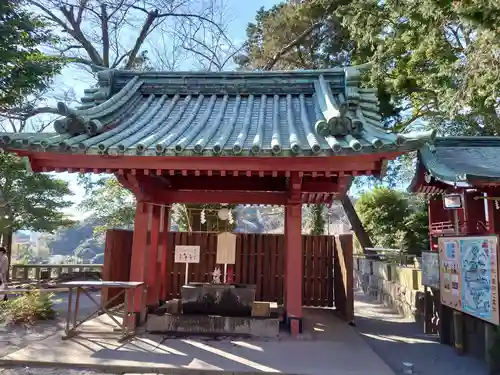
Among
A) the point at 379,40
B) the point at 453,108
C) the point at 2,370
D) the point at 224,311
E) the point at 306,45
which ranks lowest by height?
the point at 2,370

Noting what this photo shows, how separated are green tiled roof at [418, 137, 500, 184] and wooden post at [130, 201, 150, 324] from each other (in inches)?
223

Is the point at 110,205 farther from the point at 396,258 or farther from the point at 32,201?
the point at 396,258

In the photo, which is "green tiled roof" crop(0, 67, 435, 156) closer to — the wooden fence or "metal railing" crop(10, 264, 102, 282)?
the wooden fence

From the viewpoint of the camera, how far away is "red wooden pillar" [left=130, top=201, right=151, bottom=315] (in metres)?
7.11

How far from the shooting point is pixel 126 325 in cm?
654

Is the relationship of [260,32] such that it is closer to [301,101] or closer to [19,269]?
[301,101]

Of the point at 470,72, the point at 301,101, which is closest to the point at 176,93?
the point at 301,101

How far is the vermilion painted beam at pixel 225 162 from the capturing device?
5.84 meters

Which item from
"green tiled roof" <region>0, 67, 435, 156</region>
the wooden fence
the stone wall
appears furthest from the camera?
the wooden fence

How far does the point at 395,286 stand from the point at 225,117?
7.46m

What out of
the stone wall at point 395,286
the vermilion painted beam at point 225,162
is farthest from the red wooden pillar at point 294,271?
the stone wall at point 395,286

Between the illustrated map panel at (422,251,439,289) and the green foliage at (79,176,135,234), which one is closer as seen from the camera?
the illustrated map panel at (422,251,439,289)

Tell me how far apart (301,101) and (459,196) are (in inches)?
145

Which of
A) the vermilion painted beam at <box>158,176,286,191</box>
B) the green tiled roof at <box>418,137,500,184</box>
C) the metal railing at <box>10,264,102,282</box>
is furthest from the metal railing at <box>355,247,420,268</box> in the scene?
the metal railing at <box>10,264,102,282</box>
